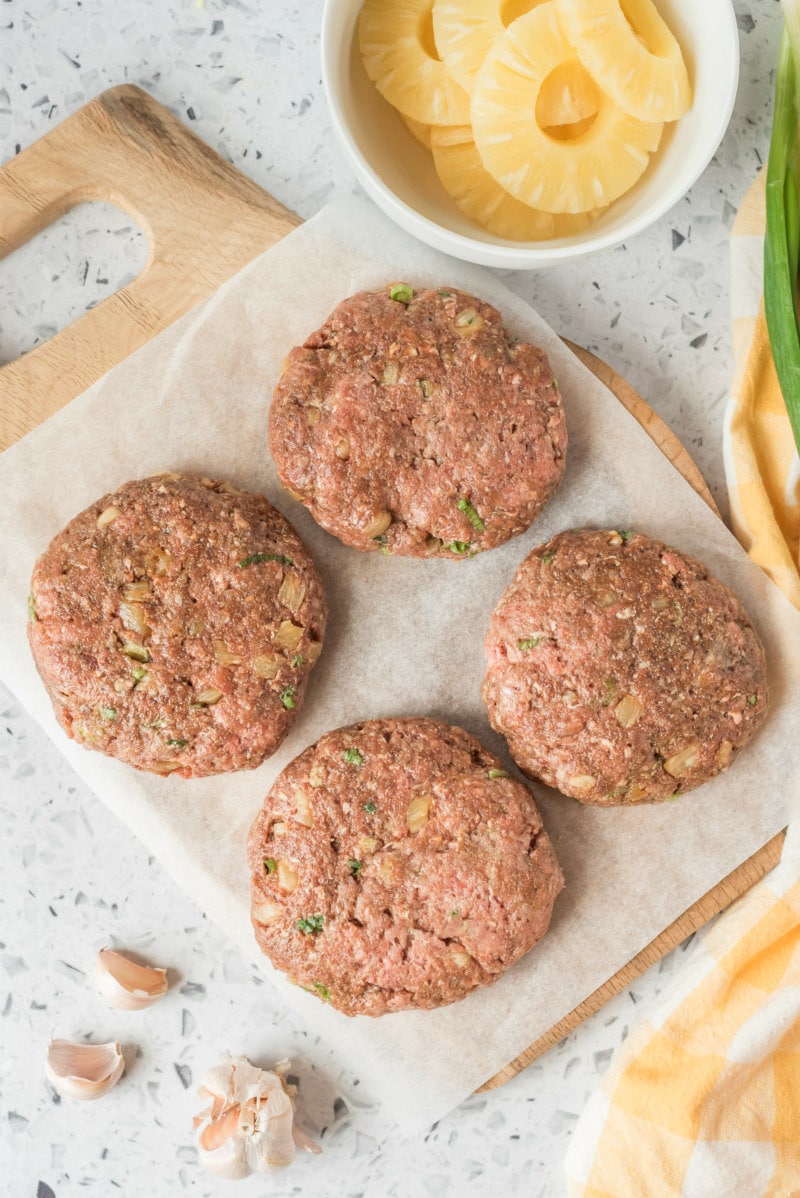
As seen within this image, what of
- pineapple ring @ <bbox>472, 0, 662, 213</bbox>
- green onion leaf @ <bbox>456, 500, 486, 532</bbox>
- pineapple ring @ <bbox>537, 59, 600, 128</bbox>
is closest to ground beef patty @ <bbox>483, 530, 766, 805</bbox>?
green onion leaf @ <bbox>456, 500, 486, 532</bbox>

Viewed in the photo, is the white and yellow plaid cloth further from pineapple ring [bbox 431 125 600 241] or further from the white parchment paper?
pineapple ring [bbox 431 125 600 241]

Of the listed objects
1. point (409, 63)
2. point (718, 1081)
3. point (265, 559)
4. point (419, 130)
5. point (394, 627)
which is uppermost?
point (409, 63)

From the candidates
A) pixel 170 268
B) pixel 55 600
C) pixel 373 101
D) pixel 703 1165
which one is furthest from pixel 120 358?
pixel 703 1165

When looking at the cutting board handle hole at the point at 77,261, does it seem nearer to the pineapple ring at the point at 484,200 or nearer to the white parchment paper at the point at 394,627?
the white parchment paper at the point at 394,627

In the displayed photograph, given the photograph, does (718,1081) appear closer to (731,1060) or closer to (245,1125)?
(731,1060)

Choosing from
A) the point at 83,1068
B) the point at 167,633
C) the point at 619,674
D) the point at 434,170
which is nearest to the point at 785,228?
the point at 434,170
